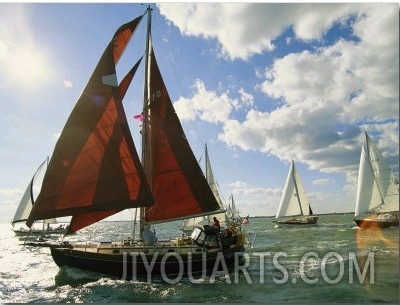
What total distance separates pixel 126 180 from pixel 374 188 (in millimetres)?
48799

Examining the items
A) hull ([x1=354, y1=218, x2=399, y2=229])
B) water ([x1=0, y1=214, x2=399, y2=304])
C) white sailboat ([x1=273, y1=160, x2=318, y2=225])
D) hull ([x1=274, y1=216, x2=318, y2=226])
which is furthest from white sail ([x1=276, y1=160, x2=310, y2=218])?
water ([x1=0, y1=214, x2=399, y2=304])

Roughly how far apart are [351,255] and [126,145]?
19660 millimetres

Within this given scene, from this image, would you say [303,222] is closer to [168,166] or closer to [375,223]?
[375,223]

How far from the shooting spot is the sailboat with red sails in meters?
17.7

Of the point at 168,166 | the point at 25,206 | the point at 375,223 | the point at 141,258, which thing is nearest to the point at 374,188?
the point at 375,223

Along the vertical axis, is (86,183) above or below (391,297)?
above

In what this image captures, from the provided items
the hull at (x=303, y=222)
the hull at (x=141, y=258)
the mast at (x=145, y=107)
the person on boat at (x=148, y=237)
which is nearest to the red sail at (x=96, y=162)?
the mast at (x=145, y=107)

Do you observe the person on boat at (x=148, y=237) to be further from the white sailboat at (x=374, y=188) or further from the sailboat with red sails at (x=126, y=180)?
the white sailboat at (x=374, y=188)

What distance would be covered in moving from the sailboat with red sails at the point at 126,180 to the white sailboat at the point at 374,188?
39.7 m

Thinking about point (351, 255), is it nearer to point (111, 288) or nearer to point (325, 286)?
point (325, 286)

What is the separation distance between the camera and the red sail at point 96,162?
17.4 meters

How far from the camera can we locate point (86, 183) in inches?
703

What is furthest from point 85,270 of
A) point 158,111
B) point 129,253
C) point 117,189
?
point 158,111

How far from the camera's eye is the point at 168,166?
71.9 feet
